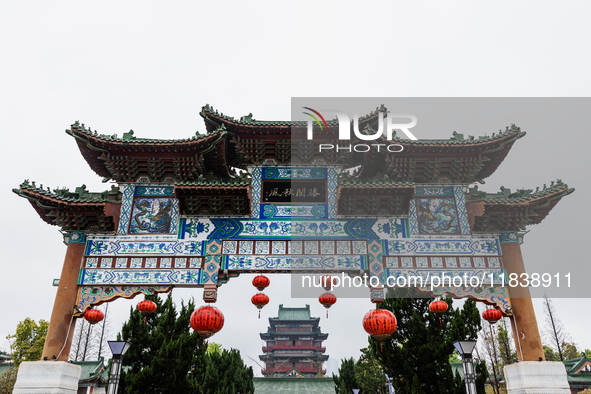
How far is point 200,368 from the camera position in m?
12.7

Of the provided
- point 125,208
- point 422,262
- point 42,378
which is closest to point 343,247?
point 422,262

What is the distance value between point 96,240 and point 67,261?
0.70 m

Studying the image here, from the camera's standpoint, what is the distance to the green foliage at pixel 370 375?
46.8ft

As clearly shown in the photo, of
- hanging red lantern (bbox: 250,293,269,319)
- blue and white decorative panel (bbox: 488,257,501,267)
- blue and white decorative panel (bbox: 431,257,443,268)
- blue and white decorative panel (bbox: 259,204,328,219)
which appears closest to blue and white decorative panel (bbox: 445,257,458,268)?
blue and white decorative panel (bbox: 431,257,443,268)

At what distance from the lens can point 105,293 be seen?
821cm

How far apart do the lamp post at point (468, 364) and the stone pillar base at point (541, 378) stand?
93 cm

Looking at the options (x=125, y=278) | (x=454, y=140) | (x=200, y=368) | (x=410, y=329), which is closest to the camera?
(x=125, y=278)

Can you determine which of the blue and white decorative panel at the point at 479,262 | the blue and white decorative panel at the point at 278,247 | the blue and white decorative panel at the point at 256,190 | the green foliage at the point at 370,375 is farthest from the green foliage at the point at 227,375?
the blue and white decorative panel at the point at 479,262

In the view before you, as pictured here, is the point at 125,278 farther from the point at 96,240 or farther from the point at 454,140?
the point at 454,140

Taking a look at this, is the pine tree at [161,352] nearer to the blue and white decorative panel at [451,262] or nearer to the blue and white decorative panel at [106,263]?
the blue and white decorative panel at [106,263]

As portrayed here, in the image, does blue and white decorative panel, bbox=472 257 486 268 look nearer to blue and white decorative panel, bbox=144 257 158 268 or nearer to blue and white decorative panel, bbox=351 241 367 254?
blue and white decorative panel, bbox=351 241 367 254

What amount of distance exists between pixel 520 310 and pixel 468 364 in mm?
1711

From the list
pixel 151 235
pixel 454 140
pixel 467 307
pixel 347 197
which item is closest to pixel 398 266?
pixel 347 197

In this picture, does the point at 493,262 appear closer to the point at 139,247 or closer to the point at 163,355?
the point at 139,247
